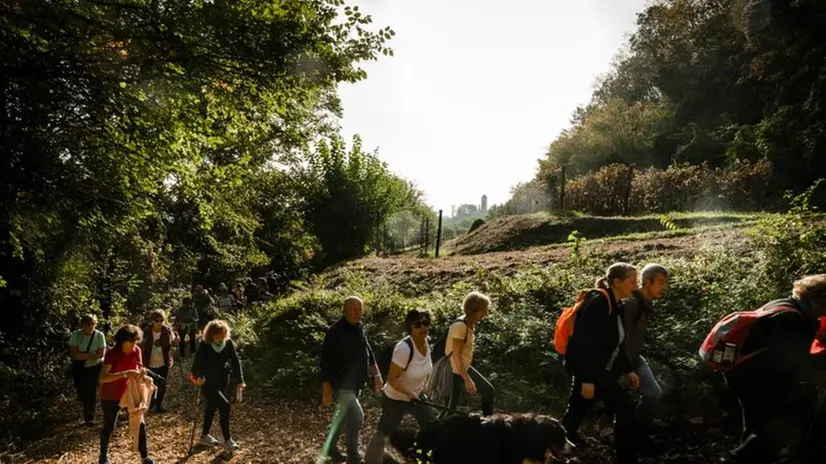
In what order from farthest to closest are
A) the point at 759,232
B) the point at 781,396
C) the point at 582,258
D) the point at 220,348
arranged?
the point at 582,258, the point at 759,232, the point at 220,348, the point at 781,396

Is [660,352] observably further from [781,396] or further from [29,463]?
[29,463]

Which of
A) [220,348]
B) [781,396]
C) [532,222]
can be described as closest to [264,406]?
[220,348]

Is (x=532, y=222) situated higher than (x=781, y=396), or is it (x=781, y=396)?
(x=532, y=222)

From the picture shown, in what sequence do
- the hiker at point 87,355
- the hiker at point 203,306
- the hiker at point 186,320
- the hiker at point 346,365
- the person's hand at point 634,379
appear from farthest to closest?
the hiker at point 203,306
the hiker at point 186,320
the hiker at point 87,355
the hiker at point 346,365
the person's hand at point 634,379

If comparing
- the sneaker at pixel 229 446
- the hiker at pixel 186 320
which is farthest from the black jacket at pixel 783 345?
the hiker at pixel 186 320

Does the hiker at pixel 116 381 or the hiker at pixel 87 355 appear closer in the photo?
the hiker at pixel 116 381

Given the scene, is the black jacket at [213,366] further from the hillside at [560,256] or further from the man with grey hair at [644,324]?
the hillside at [560,256]

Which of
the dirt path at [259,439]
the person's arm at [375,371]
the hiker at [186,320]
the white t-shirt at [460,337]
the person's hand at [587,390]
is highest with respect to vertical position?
the white t-shirt at [460,337]

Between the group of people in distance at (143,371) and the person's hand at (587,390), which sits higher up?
the person's hand at (587,390)

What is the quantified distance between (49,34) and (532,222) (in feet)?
64.6

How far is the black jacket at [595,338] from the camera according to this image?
13.9ft

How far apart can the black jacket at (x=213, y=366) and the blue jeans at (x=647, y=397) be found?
16.3 feet

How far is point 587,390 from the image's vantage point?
417 cm

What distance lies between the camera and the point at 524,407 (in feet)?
22.8
